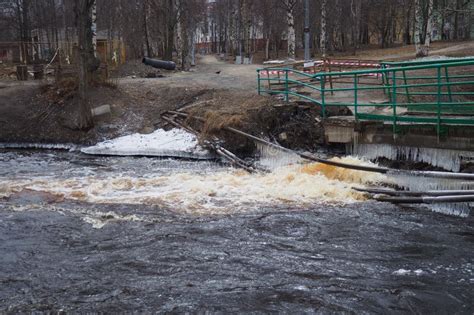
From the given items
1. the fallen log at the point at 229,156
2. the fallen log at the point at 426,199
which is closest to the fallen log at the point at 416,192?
the fallen log at the point at 426,199

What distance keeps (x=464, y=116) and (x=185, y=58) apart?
80.0ft

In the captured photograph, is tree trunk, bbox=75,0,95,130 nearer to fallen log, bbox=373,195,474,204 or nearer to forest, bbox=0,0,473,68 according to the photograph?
fallen log, bbox=373,195,474,204

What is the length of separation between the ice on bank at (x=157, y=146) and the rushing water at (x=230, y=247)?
3.51 meters

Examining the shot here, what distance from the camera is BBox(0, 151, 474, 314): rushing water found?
20.8ft

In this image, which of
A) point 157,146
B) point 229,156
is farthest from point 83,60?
point 229,156

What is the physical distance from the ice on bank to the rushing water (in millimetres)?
3510

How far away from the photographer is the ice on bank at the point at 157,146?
53.3 feet

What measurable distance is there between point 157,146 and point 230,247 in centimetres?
939

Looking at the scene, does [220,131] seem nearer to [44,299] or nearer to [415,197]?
[415,197]

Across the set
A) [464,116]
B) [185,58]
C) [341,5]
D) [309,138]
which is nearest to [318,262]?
[464,116]

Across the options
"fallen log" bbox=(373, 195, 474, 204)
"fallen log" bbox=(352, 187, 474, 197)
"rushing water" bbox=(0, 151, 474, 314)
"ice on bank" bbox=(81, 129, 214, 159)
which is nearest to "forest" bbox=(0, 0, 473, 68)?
"ice on bank" bbox=(81, 129, 214, 159)

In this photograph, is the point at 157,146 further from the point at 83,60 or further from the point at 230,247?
the point at 230,247

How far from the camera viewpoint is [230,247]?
8141mm

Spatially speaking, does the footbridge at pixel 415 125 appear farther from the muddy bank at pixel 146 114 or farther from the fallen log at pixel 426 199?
the fallen log at pixel 426 199
